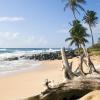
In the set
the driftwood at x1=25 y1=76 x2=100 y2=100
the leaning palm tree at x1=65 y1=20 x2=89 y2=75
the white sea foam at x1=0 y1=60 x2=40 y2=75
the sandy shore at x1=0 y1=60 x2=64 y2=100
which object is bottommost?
the sandy shore at x1=0 y1=60 x2=64 y2=100

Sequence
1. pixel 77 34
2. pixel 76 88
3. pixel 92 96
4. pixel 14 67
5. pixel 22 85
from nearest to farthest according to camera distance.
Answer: pixel 92 96 < pixel 76 88 < pixel 22 85 < pixel 14 67 < pixel 77 34

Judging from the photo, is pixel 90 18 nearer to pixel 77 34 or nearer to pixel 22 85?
pixel 77 34

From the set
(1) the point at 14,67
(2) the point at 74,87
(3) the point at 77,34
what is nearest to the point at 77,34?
(3) the point at 77,34

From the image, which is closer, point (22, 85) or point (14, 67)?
point (22, 85)

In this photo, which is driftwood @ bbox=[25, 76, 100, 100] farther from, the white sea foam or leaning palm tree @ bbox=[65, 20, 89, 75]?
leaning palm tree @ bbox=[65, 20, 89, 75]

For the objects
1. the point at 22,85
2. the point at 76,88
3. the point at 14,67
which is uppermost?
the point at 14,67

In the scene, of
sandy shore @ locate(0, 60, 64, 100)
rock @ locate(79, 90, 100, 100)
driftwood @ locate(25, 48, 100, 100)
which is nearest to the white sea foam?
sandy shore @ locate(0, 60, 64, 100)

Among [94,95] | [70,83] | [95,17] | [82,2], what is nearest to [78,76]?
[70,83]

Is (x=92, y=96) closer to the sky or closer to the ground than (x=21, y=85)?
closer to the sky

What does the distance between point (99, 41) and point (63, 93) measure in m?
63.8

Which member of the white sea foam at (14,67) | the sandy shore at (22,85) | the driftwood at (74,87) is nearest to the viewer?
the driftwood at (74,87)

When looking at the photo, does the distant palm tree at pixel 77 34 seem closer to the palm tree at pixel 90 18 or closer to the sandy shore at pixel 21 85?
the palm tree at pixel 90 18

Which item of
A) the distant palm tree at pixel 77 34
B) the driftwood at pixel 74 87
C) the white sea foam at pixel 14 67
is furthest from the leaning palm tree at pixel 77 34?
the driftwood at pixel 74 87

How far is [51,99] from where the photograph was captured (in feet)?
29.7
